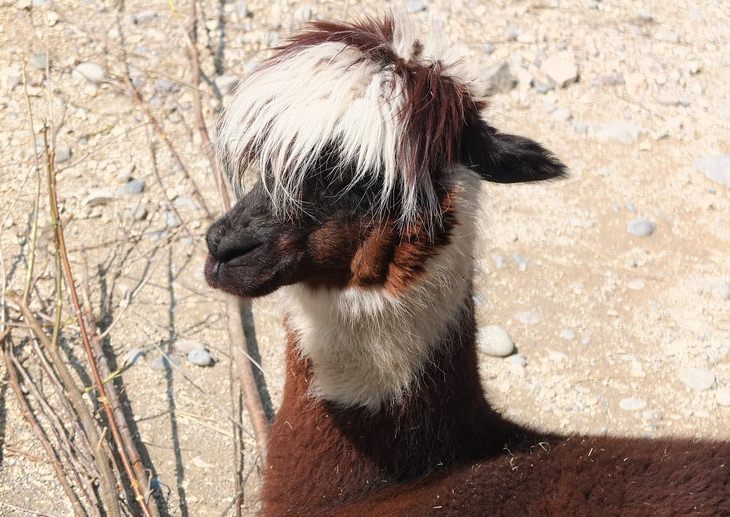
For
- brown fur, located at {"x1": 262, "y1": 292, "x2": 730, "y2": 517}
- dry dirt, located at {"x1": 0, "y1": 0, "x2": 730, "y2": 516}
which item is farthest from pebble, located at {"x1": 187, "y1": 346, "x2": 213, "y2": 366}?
brown fur, located at {"x1": 262, "y1": 292, "x2": 730, "y2": 517}

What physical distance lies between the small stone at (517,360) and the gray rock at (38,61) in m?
4.03

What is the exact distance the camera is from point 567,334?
5422 millimetres

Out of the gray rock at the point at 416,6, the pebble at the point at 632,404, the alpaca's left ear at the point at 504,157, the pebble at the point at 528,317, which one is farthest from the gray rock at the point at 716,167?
the alpaca's left ear at the point at 504,157

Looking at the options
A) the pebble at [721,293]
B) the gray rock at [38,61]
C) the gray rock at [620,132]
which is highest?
the gray rock at [38,61]

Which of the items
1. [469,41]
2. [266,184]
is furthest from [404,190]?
[469,41]

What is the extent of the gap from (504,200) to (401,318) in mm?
3334

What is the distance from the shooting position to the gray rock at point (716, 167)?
6.55 metres

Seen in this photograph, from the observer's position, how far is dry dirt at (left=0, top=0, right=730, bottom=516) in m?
4.91

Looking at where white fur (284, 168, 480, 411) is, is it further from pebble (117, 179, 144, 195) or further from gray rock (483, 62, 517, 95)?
gray rock (483, 62, 517, 95)

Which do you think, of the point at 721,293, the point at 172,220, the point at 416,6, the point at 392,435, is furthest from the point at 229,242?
the point at 416,6

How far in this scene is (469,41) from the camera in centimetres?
727

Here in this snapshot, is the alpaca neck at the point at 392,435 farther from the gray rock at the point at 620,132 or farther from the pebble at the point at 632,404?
the gray rock at the point at 620,132

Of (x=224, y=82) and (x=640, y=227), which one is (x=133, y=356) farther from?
(x=640, y=227)

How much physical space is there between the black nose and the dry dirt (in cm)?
99
